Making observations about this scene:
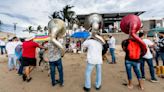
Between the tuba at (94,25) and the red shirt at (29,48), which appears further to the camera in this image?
the red shirt at (29,48)

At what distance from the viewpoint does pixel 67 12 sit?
38375 millimetres

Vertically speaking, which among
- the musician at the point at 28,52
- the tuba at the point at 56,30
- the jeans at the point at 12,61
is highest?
the tuba at the point at 56,30

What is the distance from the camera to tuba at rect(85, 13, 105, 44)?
14.4 feet

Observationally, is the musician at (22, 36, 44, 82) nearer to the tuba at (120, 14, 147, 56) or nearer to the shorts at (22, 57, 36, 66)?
the shorts at (22, 57, 36, 66)

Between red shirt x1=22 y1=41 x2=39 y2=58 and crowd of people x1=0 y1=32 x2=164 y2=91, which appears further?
red shirt x1=22 y1=41 x2=39 y2=58

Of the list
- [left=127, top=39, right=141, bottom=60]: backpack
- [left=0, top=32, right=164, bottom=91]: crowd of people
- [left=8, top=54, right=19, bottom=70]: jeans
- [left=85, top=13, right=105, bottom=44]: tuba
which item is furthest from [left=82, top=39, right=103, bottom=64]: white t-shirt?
[left=8, top=54, right=19, bottom=70]: jeans

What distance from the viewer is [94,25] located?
4547 mm

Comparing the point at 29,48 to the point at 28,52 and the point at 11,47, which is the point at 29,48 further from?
the point at 11,47

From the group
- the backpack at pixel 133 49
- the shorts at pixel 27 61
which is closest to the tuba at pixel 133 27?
the backpack at pixel 133 49

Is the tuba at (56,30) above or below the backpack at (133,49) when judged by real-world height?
above

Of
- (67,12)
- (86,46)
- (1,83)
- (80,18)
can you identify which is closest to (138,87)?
(86,46)

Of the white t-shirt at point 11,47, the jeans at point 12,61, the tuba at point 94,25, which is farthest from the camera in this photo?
the jeans at point 12,61

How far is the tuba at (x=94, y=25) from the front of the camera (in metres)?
4.39

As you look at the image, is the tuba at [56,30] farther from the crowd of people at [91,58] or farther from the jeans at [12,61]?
the jeans at [12,61]
